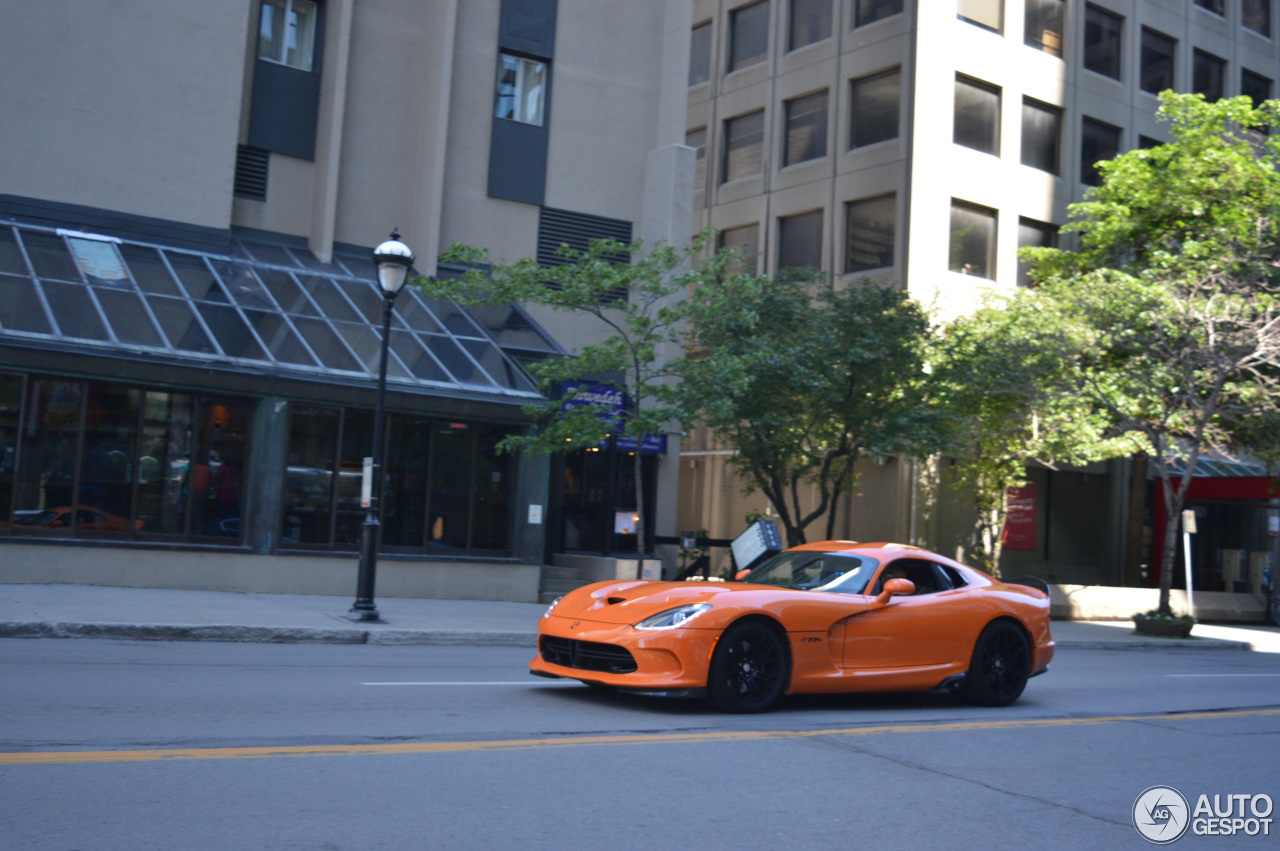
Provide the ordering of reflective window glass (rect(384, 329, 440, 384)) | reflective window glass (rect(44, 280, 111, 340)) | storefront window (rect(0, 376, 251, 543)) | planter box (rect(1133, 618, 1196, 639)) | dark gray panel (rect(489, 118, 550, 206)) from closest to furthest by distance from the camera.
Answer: storefront window (rect(0, 376, 251, 543)) → reflective window glass (rect(44, 280, 111, 340)) → reflective window glass (rect(384, 329, 440, 384)) → planter box (rect(1133, 618, 1196, 639)) → dark gray panel (rect(489, 118, 550, 206))

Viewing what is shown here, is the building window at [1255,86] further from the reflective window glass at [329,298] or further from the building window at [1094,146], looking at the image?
the reflective window glass at [329,298]

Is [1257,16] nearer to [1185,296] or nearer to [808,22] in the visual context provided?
[808,22]

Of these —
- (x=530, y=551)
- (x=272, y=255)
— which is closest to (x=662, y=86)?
(x=272, y=255)

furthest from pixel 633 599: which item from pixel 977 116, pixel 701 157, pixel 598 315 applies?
pixel 701 157

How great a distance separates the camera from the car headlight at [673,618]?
8.39 meters

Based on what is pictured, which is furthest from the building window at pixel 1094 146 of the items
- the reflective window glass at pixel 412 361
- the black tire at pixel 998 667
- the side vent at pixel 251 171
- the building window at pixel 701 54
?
the black tire at pixel 998 667

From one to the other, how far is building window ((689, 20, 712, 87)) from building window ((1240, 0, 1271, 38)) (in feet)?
58.4

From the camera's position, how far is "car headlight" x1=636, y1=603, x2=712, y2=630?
839cm

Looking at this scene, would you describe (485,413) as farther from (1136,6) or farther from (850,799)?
(1136,6)

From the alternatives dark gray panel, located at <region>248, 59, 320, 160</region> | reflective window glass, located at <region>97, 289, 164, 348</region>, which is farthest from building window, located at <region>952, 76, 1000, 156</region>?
reflective window glass, located at <region>97, 289, 164, 348</region>

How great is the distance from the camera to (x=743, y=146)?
36125 mm

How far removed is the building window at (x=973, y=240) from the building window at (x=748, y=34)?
8488 millimetres

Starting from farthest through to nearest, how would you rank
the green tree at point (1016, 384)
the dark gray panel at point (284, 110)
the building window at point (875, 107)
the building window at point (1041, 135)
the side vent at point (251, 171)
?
the building window at point (1041, 135) < the building window at point (875, 107) < the green tree at point (1016, 384) < the dark gray panel at point (284, 110) < the side vent at point (251, 171)

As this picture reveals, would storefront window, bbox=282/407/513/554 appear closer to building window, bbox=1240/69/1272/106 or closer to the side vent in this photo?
the side vent
